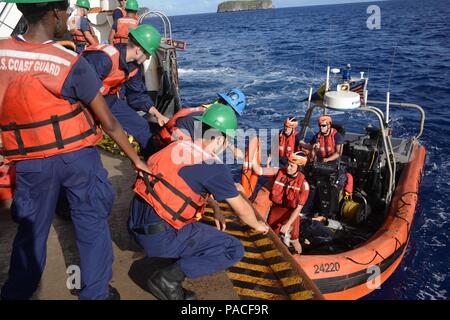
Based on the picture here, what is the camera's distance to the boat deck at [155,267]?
2.52 m

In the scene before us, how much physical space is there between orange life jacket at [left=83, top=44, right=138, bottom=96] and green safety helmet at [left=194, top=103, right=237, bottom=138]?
82cm

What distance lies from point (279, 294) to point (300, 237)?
2.88 meters

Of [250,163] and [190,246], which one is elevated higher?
[190,246]

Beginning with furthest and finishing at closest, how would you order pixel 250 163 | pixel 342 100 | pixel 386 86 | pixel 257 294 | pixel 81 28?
pixel 386 86 → pixel 81 28 → pixel 250 163 → pixel 342 100 → pixel 257 294

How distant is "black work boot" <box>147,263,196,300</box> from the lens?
233 cm

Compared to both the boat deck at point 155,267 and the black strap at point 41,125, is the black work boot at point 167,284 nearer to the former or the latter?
the boat deck at point 155,267

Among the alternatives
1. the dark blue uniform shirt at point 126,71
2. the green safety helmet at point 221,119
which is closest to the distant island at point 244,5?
the dark blue uniform shirt at point 126,71

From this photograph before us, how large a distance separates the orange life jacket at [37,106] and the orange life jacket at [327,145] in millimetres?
4861

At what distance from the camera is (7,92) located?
1822 mm

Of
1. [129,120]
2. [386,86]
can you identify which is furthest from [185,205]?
[386,86]

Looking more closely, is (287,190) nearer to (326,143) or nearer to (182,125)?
(326,143)

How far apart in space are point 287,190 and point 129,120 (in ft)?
7.68

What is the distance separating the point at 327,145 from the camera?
623cm

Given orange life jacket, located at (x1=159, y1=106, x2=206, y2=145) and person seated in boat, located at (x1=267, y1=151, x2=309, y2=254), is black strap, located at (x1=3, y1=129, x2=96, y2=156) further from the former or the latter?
person seated in boat, located at (x1=267, y1=151, x2=309, y2=254)
